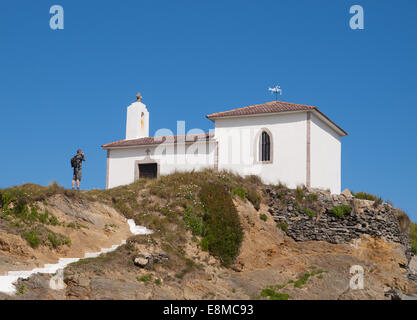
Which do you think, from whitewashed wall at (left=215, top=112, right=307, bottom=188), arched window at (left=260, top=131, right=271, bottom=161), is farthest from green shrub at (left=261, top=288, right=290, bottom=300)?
arched window at (left=260, top=131, right=271, bottom=161)

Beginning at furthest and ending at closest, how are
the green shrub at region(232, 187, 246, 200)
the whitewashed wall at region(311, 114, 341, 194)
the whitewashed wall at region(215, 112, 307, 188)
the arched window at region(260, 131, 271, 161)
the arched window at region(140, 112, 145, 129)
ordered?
the arched window at region(140, 112, 145, 129), the arched window at region(260, 131, 271, 161), the whitewashed wall at region(311, 114, 341, 194), the whitewashed wall at region(215, 112, 307, 188), the green shrub at region(232, 187, 246, 200)

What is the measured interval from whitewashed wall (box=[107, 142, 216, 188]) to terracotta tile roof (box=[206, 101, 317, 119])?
6.45 ft

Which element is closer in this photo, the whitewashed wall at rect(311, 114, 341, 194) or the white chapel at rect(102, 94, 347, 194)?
the white chapel at rect(102, 94, 347, 194)

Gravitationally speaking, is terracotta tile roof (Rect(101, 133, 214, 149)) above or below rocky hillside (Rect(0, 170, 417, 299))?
above

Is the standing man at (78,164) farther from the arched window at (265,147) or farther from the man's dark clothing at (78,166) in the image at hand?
the arched window at (265,147)

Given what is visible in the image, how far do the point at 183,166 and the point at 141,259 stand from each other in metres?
12.6

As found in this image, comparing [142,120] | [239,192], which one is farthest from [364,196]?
[142,120]

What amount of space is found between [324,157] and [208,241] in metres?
10.9

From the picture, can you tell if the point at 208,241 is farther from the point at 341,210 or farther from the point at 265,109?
the point at 265,109

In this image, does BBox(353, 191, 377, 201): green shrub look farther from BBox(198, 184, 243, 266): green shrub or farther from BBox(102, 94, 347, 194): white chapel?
BBox(198, 184, 243, 266): green shrub

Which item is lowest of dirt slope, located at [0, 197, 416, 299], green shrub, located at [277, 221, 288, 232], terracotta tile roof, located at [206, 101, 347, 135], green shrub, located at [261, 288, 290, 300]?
green shrub, located at [261, 288, 290, 300]

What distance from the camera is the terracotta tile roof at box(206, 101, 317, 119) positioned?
28.4 meters

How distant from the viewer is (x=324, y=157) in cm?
2953

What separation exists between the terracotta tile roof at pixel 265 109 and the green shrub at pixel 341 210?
18.0 ft
